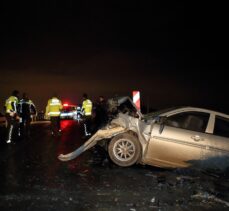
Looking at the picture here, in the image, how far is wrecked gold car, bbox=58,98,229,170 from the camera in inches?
318

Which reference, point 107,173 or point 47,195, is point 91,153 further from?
point 47,195

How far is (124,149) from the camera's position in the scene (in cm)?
870

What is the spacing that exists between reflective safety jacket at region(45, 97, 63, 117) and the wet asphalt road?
18.5 feet

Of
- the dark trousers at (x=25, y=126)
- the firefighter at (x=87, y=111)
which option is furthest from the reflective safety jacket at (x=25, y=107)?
the firefighter at (x=87, y=111)

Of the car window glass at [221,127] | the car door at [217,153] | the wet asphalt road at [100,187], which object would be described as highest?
the car window glass at [221,127]

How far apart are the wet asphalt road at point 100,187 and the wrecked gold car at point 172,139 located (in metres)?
0.26

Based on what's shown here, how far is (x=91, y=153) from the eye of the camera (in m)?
10.9

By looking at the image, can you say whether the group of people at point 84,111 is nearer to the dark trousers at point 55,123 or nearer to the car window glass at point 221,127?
the dark trousers at point 55,123

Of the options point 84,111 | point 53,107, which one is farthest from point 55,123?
point 84,111

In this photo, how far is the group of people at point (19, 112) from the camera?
13.8m

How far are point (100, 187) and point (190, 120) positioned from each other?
2.66m

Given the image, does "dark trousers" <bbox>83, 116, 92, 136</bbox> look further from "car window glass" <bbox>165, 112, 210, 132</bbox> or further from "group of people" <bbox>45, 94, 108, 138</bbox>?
"car window glass" <bbox>165, 112, 210, 132</bbox>

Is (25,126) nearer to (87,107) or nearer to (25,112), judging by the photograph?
(25,112)

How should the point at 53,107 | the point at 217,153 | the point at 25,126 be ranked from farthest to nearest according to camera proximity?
the point at 25,126
the point at 53,107
the point at 217,153
